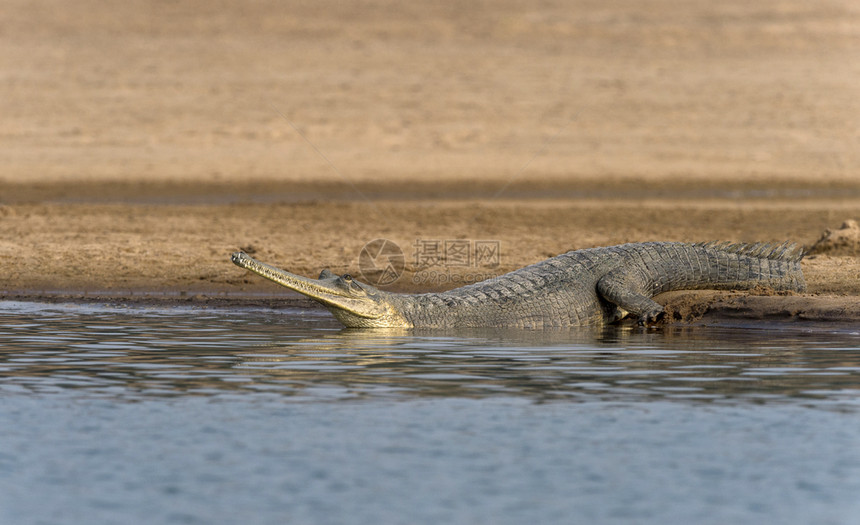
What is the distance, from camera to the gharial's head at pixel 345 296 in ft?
27.8

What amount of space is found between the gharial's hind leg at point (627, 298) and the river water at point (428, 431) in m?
0.99

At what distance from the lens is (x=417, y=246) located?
538 inches

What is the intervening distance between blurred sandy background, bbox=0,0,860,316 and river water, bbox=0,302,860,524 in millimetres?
4159

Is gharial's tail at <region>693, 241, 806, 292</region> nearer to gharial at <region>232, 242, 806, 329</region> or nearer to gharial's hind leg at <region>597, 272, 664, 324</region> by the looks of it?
gharial at <region>232, 242, 806, 329</region>

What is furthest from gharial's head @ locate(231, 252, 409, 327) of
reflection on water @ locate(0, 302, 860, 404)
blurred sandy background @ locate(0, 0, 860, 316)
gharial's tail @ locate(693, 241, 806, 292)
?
gharial's tail @ locate(693, 241, 806, 292)

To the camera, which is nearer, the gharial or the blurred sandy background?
the gharial

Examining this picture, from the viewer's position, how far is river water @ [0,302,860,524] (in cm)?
438

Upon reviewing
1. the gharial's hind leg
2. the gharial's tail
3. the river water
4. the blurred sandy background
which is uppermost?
the blurred sandy background

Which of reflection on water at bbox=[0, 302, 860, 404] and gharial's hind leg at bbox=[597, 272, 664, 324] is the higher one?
gharial's hind leg at bbox=[597, 272, 664, 324]

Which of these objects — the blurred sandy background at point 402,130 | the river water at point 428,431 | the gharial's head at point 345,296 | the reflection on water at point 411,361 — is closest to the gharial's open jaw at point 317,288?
the gharial's head at point 345,296

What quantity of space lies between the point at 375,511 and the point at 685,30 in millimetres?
25276

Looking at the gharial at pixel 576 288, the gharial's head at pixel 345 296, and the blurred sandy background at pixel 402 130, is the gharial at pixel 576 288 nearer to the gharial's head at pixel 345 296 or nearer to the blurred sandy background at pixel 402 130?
the gharial's head at pixel 345 296

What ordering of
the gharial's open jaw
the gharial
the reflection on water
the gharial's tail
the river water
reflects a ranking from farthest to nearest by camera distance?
the gharial's tail → the gharial → the gharial's open jaw → the reflection on water → the river water

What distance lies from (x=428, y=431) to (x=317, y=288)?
3.43 meters
